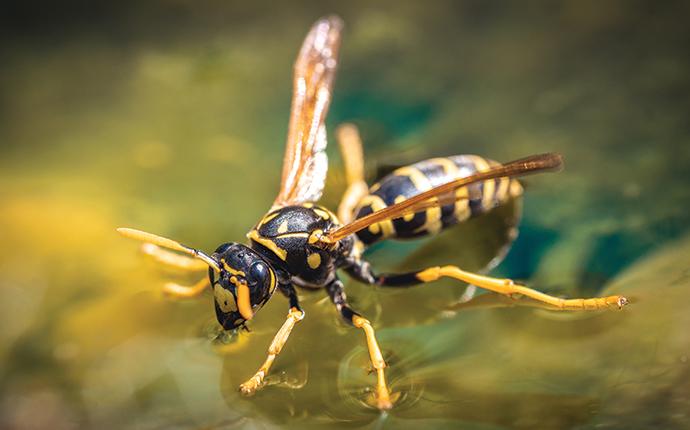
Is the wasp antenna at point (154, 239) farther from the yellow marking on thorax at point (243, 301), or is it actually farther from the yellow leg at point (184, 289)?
the yellow leg at point (184, 289)

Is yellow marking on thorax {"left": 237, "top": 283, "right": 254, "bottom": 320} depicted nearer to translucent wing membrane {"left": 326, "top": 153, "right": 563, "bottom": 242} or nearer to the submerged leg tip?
translucent wing membrane {"left": 326, "top": 153, "right": 563, "bottom": 242}

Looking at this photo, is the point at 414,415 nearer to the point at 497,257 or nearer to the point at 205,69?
the point at 497,257

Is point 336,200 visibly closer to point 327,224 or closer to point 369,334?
point 327,224

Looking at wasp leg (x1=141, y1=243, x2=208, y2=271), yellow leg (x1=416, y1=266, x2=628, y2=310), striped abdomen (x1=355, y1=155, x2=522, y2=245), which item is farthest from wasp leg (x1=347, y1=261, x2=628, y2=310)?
wasp leg (x1=141, y1=243, x2=208, y2=271)

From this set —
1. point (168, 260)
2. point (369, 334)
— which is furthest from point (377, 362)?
point (168, 260)

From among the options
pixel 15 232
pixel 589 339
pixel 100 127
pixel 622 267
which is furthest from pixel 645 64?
pixel 15 232

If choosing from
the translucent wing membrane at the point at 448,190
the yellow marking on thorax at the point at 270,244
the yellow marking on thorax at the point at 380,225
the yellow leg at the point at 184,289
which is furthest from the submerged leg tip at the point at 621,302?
the yellow leg at the point at 184,289
